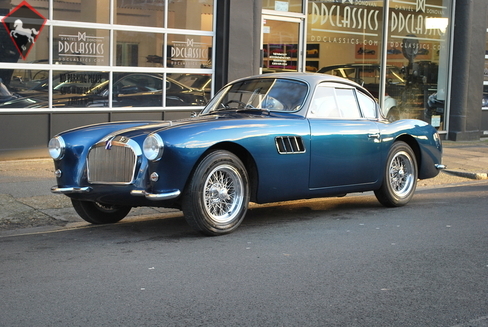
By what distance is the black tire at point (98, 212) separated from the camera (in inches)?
280

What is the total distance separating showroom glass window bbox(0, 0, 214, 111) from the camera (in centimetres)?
1141

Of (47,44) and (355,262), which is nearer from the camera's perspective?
(355,262)

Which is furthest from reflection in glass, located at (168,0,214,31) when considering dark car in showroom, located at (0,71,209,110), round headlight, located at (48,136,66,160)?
round headlight, located at (48,136,66,160)

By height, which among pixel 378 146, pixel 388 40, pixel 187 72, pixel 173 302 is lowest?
pixel 173 302

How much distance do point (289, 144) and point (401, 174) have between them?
2.09 m

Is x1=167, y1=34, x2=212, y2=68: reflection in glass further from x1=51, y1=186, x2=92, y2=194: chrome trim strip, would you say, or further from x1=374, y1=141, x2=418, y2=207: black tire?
x1=51, y1=186, x2=92, y2=194: chrome trim strip

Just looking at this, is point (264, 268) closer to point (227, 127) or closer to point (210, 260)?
point (210, 260)

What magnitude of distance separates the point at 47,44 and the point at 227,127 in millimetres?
6201

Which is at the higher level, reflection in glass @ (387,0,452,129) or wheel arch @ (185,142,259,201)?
reflection in glass @ (387,0,452,129)

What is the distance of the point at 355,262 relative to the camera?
5598mm

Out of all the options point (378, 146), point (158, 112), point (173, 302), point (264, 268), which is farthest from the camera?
point (158, 112)

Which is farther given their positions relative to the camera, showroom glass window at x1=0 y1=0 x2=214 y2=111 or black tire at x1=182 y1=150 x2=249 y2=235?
showroom glass window at x1=0 y1=0 x2=214 y2=111

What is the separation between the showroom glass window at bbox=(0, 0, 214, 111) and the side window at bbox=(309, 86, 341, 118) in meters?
5.69

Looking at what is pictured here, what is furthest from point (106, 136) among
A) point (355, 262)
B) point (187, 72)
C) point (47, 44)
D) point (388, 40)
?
point (388, 40)
